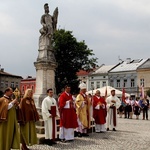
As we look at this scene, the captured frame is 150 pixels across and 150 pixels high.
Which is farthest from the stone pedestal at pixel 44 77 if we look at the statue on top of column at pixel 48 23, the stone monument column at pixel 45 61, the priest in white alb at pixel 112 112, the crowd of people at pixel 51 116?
the priest in white alb at pixel 112 112

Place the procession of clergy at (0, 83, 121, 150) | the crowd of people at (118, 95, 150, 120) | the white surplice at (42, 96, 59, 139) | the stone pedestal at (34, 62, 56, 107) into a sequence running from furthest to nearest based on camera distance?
the crowd of people at (118, 95, 150, 120)
the stone pedestal at (34, 62, 56, 107)
the white surplice at (42, 96, 59, 139)
the procession of clergy at (0, 83, 121, 150)

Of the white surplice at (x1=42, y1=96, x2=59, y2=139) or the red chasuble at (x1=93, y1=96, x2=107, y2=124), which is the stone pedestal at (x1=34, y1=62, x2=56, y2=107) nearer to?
the red chasuble at (x1=93, y1=96, x2=107, y2=124)

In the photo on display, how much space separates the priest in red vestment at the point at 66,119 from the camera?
10.1 m

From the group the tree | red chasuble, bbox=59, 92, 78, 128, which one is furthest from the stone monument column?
the tree

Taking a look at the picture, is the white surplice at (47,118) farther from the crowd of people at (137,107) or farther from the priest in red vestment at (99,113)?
the crowd of people at (137,107)

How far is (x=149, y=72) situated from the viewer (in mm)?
53688

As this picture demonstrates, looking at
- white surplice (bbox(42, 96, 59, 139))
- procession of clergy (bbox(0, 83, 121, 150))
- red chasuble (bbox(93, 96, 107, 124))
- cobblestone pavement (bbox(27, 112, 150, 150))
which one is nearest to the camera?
procession of clergy (bbox(0, 83, 121, 150))

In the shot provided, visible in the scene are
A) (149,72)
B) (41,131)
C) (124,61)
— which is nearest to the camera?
(41,131)

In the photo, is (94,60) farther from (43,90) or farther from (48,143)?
(48,143)

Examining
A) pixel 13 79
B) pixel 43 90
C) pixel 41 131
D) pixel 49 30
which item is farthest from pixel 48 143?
pixel 13 79

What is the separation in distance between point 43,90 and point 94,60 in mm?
27615

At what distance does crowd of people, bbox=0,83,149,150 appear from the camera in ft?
24.5

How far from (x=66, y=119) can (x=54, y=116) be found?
0.78 metres

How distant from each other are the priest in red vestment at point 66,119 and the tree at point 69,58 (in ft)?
86.3
